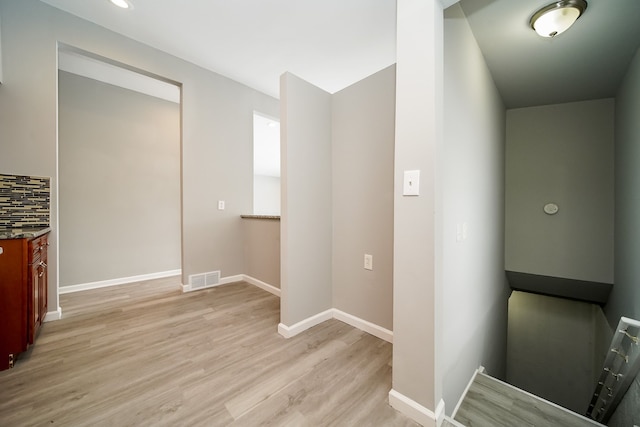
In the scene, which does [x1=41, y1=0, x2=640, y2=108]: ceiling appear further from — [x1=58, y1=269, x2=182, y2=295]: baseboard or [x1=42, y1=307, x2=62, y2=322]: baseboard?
[x1=58, y1=269, x2=182, y2=295]: baseboard

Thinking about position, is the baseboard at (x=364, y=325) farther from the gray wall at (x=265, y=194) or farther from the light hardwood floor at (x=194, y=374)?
the gray wall at (x=265, y=194)

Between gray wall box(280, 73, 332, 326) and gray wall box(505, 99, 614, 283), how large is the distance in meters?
2.66

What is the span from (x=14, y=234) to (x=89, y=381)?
1101 mm

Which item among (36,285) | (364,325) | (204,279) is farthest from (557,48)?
(36,285)

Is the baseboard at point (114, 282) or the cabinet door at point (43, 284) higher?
the cabinet door at point (43, 284)

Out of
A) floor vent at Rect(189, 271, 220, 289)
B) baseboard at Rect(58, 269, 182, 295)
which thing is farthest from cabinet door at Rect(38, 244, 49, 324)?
floor vent at Rect(189, 271, 220, 289)

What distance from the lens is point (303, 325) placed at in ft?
6.73

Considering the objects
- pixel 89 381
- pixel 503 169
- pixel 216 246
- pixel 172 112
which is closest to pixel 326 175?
pixel 216 246

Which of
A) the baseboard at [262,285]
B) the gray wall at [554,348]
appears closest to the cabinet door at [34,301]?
the baseboard at [262,285]

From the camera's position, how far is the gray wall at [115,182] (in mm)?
2949

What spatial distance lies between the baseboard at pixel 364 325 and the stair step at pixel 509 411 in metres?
0.61

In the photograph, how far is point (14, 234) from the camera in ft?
5.03

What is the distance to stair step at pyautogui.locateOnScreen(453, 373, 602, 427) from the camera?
131 centimetres

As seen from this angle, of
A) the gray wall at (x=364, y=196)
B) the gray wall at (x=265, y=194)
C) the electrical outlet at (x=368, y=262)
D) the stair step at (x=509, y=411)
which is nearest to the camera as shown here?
the stair step at (x=509, y=411)
